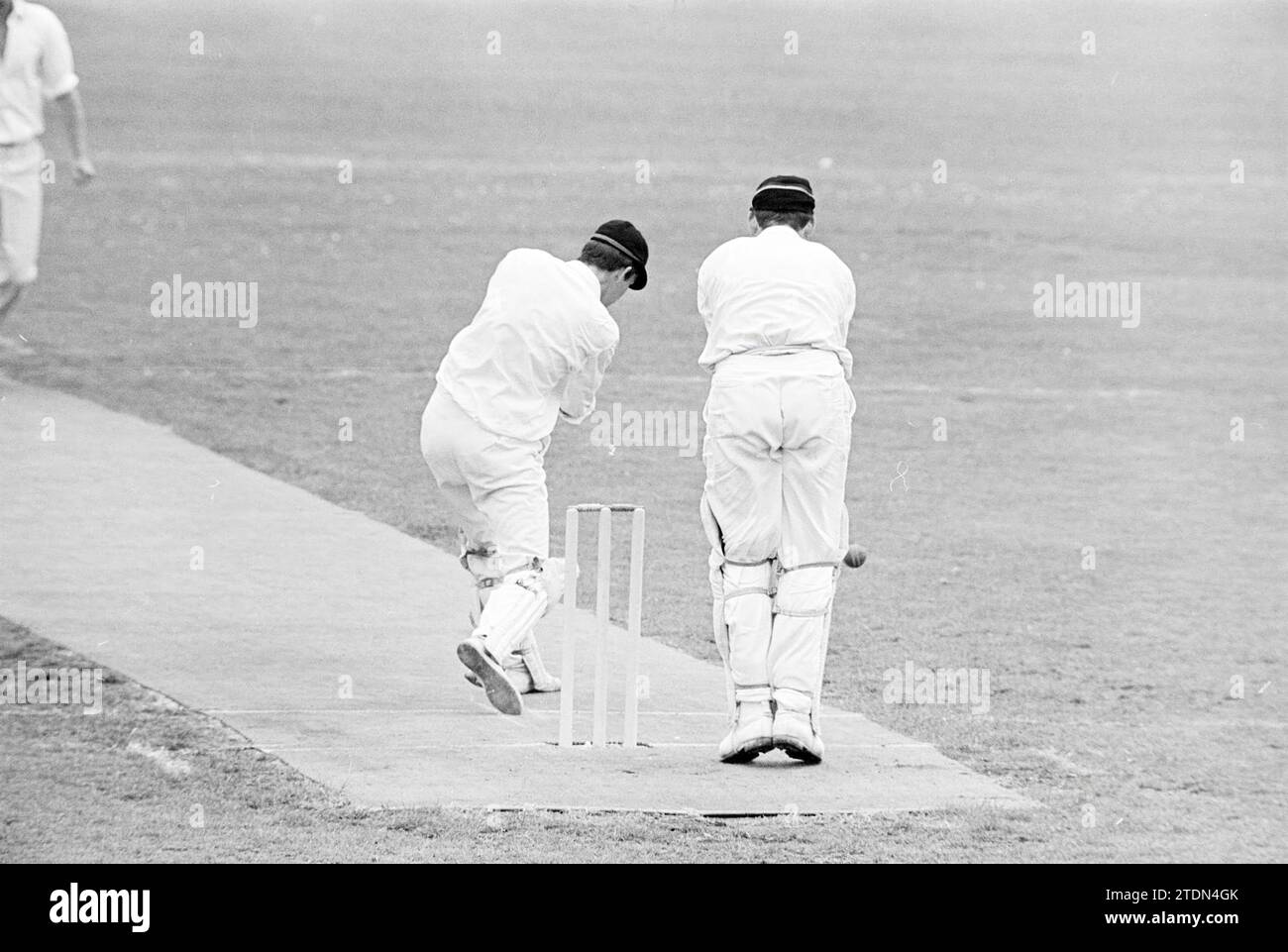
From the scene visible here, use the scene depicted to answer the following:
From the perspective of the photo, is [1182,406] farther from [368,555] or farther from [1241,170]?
[1241,170]

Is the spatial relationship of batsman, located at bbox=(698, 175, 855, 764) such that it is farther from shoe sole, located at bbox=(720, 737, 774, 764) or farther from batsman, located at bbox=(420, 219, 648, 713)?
batsman, located at bbox=(420, 219, 648, 713)

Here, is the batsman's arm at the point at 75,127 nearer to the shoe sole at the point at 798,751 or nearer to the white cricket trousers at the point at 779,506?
the white cricket trousers at the point at 779,506

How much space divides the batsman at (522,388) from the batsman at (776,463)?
45 cm

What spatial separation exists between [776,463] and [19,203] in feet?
23.8

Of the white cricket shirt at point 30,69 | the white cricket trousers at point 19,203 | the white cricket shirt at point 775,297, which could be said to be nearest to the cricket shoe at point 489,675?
the white cricket shirt at point 775,297

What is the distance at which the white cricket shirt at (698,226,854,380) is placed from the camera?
22.2 feet

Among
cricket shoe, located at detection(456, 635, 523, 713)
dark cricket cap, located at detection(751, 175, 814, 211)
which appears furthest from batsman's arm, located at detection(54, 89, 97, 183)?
cricket shoe, located at detection(456, 635, 523, 713)

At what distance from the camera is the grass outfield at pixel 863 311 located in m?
7.02

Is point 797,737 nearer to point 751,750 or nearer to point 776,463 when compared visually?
point 751,750

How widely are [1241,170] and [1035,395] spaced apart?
1214 centimetres

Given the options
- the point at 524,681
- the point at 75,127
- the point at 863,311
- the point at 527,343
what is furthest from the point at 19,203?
the point at 863,311

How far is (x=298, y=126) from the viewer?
26828mm

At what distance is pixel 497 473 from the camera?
282 inches

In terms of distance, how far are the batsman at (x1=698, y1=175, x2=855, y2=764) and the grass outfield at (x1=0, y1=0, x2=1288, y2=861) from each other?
2.45 feet
